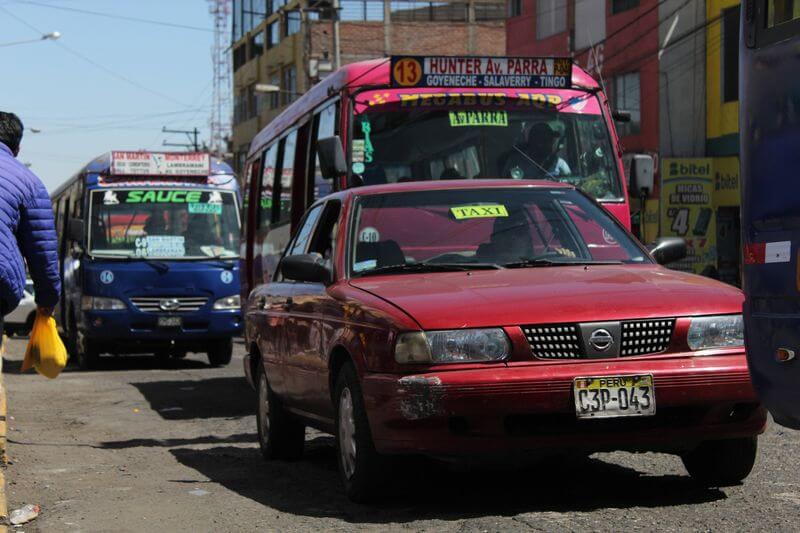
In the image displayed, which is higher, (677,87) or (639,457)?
(677,87)

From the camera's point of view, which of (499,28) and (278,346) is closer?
(278,346)

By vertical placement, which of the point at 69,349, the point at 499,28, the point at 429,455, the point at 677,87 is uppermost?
the point at 499,28

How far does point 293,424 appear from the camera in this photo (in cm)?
906

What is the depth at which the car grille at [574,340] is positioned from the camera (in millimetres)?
6477

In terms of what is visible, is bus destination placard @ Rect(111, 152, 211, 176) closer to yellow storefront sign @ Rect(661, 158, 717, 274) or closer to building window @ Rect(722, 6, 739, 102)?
yellow storefront sign @ Rect(661, 158, 717, 274)

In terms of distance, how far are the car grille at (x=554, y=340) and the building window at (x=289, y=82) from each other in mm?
58964

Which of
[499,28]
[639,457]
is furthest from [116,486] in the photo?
[499,28]

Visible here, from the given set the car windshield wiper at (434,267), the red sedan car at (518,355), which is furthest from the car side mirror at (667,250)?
the car windshield wiper at (434,267)

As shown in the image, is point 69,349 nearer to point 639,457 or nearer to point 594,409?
point 639,457

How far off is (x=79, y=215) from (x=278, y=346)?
1290 centimetres

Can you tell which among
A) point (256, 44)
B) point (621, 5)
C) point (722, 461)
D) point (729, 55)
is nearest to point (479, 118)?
point (722, 461)

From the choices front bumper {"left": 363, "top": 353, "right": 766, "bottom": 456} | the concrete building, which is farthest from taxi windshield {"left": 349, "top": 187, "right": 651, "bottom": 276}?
the concrete building

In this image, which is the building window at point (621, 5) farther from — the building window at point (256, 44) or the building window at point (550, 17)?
the building window at point (256, 44)

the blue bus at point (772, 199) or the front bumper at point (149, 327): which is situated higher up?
the blue bus at point (772, 199)
